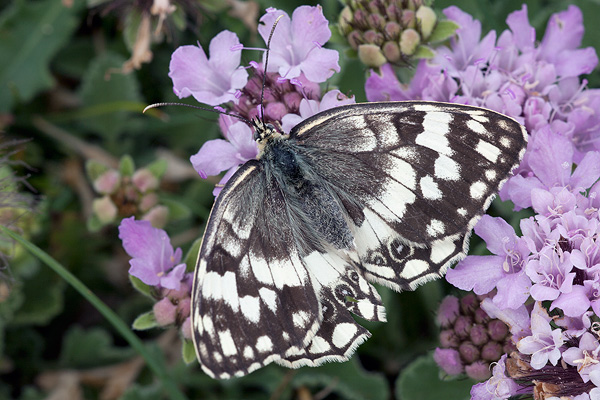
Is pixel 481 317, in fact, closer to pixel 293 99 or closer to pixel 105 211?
pixel 293 99

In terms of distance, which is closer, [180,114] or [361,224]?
[361,224]

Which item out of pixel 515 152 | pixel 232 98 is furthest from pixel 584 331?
pixel 232 98

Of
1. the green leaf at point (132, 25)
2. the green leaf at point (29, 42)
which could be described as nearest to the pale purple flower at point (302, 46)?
the green leaf at point (132, 25)

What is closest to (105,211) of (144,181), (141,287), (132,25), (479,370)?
(144,181)

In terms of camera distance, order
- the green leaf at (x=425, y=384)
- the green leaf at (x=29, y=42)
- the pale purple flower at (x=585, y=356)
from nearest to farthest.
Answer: the pale purple flower at (x=585, y=356) < the green leaf at (x=425, y=384) < the green leaf at (x=29, y=42)

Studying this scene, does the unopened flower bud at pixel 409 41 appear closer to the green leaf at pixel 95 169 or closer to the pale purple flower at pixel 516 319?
the pale purple flower at pixel 516 319

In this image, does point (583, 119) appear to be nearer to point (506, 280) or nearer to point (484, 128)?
point (484, 128)

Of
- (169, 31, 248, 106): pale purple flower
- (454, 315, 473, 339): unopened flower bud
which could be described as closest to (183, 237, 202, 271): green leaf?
(169, 31, 248, 106): pale purple flower
